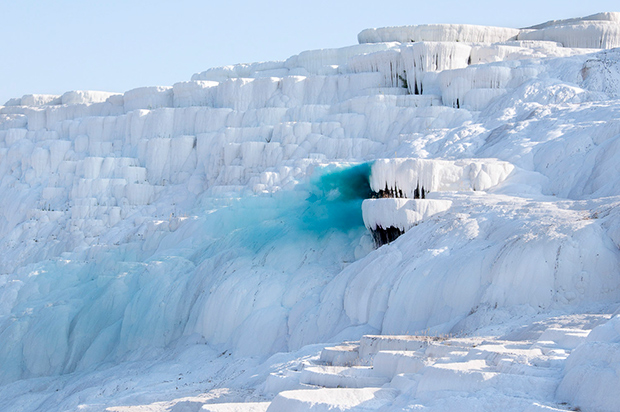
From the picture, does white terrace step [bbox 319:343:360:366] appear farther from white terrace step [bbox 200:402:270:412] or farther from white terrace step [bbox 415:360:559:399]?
white terrace step [bbox 415:360:559:399]

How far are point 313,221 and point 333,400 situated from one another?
13.9m

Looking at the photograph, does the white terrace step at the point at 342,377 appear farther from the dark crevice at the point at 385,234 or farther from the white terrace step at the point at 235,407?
the dark crevice at the point at 385,234

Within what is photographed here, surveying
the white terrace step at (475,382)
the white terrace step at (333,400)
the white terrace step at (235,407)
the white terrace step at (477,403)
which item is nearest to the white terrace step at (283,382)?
Answer: the white terrace step at (235,407)

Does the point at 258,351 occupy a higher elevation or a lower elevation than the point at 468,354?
lower

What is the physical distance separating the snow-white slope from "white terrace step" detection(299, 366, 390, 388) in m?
0.05

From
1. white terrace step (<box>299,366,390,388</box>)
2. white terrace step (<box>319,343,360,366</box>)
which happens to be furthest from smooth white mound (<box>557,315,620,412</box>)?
white terrace step (<box>319,343,360,366</box>)

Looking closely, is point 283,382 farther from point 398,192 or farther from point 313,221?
point 313,221

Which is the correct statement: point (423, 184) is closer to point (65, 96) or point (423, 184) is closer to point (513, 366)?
point (513, 366)

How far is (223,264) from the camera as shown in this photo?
789 inches

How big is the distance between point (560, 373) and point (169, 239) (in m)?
19.0

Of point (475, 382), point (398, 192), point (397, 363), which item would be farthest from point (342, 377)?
point (398, 192)

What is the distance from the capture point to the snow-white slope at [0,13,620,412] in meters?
11.4

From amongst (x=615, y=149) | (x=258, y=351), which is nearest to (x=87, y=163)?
(x=258, y=351)

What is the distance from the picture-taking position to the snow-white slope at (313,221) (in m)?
11.4
